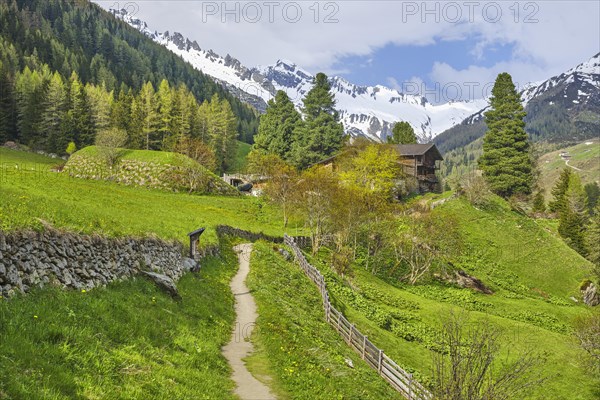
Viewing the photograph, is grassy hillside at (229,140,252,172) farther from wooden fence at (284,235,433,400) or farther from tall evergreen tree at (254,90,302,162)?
wooden fence at (284,235,433,400)

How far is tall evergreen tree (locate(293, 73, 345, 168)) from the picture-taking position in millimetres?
88300

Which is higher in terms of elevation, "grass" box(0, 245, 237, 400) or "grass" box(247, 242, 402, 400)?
"grass" box(0, 245, 237, 400)

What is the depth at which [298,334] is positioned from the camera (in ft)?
64.8

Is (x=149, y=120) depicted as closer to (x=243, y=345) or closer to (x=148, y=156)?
(x=148, y=156)

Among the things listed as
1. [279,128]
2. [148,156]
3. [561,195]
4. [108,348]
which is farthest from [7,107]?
[561,195]

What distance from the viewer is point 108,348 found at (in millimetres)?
10883

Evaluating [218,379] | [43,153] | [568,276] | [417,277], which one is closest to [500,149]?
[568,276]

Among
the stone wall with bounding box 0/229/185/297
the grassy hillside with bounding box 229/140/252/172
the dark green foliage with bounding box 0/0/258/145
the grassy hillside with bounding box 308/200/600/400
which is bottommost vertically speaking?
the grassy hillside with bounding box 308/200/600/400

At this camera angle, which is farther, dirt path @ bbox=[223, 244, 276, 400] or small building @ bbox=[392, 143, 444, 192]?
small building @ bbox=[392, 143, 444, 192]

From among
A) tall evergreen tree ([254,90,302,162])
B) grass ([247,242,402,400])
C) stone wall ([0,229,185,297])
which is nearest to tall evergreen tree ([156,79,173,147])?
tall evergreen tree ([254,90,302,162])

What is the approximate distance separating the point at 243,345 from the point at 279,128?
82699mm

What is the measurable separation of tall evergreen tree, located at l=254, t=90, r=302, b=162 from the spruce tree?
135 feet

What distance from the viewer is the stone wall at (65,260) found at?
11125 mm

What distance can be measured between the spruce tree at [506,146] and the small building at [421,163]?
11.9m
